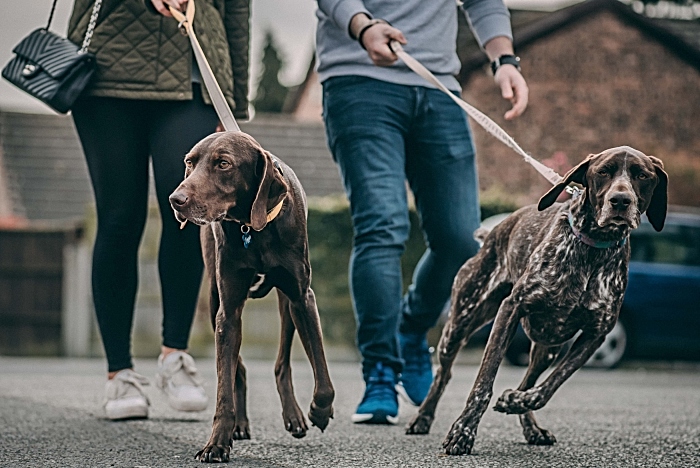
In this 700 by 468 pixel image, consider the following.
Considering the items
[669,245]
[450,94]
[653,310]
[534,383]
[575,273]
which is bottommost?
[653,310]

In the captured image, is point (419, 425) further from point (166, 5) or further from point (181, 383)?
point (166, 5)

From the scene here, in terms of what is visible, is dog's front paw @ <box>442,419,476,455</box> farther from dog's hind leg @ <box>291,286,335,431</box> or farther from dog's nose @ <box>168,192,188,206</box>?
dog's nose @ <box>168,192,188,206</box>

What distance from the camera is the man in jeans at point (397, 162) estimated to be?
4.70 m

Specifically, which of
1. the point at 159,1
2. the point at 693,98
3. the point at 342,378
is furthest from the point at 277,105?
the point at 159,1

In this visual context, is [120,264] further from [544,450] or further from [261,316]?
[261,316]

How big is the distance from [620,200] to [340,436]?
1442 mm

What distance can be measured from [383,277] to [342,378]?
390 cm

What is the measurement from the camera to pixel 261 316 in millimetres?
12281

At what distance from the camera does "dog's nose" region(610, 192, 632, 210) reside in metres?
3.50

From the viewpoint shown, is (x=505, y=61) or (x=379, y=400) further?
(x=505, y=61)

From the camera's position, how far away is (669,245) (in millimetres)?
11820

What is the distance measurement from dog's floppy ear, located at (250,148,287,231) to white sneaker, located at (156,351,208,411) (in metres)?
1.39

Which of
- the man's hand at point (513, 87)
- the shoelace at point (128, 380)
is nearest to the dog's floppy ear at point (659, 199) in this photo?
the man's hand at point (513, 87)

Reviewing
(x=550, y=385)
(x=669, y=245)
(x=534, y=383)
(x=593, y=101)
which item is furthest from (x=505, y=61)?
(x=593, y=101)
